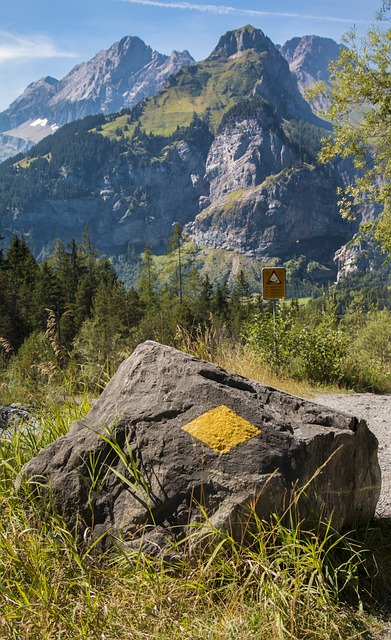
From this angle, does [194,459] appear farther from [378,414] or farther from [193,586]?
[378,414]

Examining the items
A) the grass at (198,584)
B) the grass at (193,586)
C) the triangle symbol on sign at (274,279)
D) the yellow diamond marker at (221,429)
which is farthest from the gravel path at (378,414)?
the triangle symbol on sign at (274,279)

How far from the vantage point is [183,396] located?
3.74 metres

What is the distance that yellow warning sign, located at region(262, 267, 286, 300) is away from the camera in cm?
1199

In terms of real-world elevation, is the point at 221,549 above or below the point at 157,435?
below

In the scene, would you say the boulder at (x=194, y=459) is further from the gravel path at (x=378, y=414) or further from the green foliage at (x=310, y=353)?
the green foliage at (x=310, y=353)

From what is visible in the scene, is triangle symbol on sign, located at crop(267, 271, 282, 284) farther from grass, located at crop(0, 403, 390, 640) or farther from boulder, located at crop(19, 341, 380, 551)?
grass, located at crop(0, 403, 390, 640)

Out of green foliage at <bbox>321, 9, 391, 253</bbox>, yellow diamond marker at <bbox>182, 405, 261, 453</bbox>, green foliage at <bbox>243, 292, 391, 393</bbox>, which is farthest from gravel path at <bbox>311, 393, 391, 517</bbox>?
green foliage at <bbox>321, 9, 391, 253</bbox>

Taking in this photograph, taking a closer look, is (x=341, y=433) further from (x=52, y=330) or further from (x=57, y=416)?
(x=52, y=330)

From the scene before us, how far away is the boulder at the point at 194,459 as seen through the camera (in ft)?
10.9

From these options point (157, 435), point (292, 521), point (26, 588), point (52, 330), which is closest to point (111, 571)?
point (26, 588)

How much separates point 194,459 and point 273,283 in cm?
909

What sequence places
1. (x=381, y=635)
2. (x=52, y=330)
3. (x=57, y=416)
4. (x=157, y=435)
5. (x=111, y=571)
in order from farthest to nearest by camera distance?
(x=52, y=330)
(x=57, y=416)
(x=157, y=435)
(x=111, y=571)
(x=381, y=635)

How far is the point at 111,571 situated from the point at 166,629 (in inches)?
21.5

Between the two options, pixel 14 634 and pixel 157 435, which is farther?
pixel 157 435
